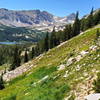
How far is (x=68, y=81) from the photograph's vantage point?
2541cm

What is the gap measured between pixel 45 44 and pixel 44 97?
10678 centimetres

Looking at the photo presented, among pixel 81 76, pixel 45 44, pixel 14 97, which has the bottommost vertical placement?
pixel 14 97

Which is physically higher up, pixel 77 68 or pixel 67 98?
pixel 77 68

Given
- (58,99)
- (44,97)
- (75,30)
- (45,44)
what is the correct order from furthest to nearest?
1. (45,44)
2. (75,30)
3. (44,97)
4. (58,99)

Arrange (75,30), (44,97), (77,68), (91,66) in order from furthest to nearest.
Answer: (75,30)
(77,68)
(91,66)
(44,97)

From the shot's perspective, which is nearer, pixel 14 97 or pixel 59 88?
pixel 59 88

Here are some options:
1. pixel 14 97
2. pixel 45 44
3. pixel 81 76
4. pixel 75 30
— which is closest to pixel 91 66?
pixel 81 76

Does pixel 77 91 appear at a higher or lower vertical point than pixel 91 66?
lower

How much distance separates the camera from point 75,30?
4683 inches

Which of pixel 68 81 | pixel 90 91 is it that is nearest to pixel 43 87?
pixel 68 81

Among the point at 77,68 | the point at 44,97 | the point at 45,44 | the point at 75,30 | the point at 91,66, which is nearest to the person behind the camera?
the point at 44,97

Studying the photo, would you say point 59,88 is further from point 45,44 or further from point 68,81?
point 45,44

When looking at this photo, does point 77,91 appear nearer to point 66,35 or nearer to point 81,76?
point 81,76

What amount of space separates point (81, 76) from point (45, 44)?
106m
